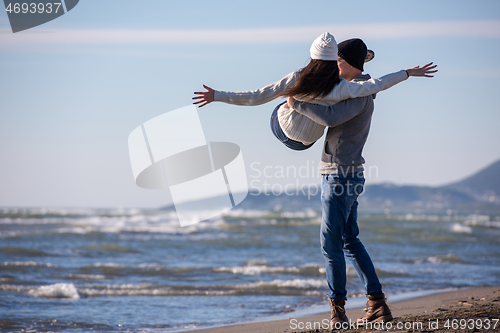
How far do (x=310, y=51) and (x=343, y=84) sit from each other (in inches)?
10.7

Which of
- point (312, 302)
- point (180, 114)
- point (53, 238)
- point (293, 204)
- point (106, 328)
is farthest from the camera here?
point (293, 204)

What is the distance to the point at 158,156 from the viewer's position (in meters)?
4.39

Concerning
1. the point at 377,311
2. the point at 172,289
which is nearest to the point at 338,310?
the point at 377,311

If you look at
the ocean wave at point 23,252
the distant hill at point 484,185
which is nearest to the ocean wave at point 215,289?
the ocean wave at point 23,252

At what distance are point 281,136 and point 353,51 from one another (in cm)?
67

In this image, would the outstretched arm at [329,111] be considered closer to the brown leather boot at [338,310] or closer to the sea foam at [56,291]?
the brown leather boot at [338,310]

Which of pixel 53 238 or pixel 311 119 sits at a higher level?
pixel 311 119

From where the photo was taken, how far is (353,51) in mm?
2561

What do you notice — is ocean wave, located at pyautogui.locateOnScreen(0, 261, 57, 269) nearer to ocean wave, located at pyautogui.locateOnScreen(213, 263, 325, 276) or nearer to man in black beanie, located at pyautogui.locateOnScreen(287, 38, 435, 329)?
ocean wave, located at pyautogui.locateOnScreen(213, 263, 325, 276)

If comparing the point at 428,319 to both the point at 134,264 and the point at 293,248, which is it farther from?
the point at 293,248

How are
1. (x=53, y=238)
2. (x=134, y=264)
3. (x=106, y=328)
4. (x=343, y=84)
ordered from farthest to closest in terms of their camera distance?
(x=53, y=238)
(x=134, y=264)
(x=106, y=328)
(x=343, y=84)

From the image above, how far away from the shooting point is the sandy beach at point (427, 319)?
2.52 metres

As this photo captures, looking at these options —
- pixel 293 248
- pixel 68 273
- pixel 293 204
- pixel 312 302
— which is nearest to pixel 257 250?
pixel 293 248

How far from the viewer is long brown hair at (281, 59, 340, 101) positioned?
2.32 m
